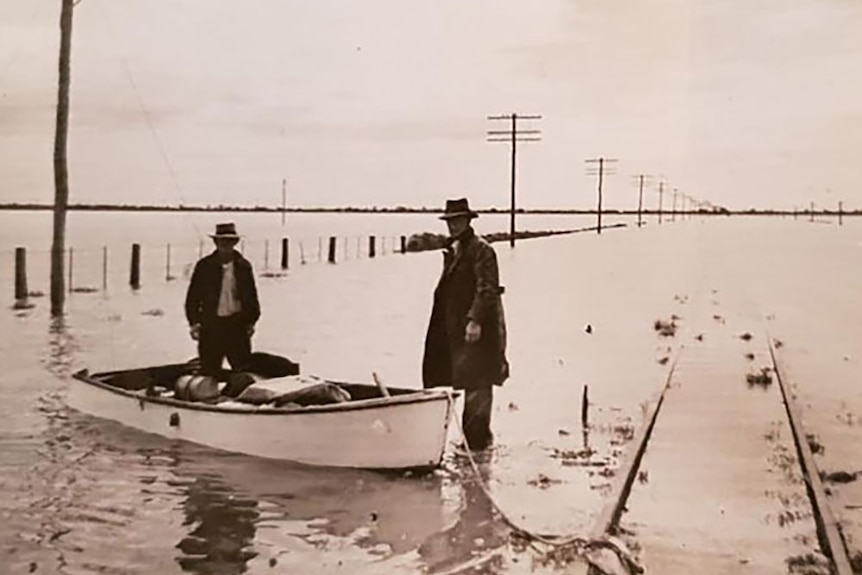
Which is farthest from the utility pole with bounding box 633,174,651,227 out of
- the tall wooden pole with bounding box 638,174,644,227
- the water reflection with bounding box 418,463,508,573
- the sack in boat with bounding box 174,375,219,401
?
the sack in boat with bounding box 174,375,219,401

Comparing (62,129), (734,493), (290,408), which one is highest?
(62,129)

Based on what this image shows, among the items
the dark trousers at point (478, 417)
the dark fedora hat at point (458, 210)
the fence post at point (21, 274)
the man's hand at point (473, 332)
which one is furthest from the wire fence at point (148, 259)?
the dark trousers at point (478, 417)

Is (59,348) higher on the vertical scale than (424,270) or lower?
lower

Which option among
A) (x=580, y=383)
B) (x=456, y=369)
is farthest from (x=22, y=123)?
(x=580, y=383)

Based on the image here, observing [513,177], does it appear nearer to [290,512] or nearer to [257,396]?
[257,396]

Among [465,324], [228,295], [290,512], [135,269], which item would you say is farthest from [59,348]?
[465,324]

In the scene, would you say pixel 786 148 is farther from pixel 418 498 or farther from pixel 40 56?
pixel 40 56
